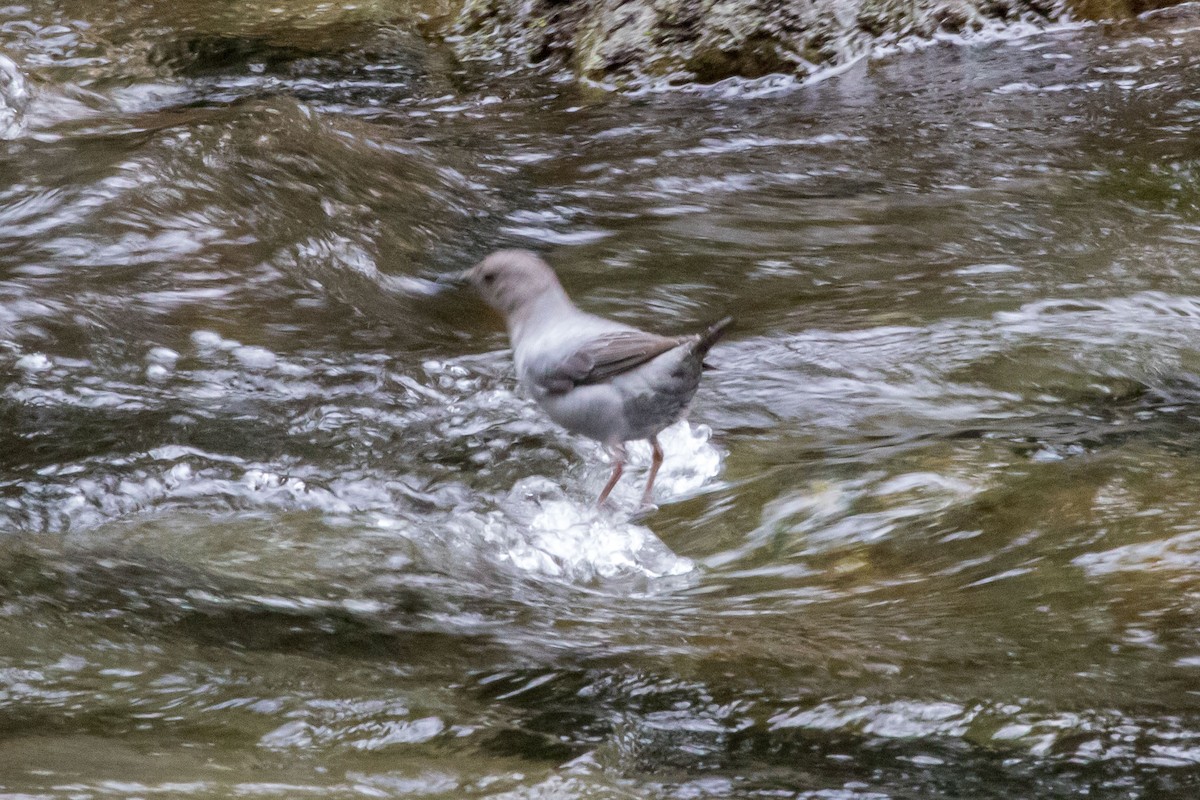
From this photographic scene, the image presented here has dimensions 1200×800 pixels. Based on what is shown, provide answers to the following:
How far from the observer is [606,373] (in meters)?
4.00

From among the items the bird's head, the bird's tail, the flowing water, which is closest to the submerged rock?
the flowing water

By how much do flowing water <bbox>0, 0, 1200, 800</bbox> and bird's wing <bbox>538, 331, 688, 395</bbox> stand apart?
0.40 metres

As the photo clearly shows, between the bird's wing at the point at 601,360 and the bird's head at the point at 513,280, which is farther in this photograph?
the bird's head at the point at 513,280

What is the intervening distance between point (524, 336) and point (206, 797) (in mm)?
2448

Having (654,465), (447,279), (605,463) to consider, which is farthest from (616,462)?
(447,279)

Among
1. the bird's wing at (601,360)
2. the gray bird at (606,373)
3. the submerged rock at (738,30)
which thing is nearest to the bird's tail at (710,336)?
the gray bird at (606,373)

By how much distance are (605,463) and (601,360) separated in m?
0.67

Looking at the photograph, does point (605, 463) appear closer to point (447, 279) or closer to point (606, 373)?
point (606, 373)

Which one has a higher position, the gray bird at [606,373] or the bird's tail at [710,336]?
the bird's tail at [710,336]

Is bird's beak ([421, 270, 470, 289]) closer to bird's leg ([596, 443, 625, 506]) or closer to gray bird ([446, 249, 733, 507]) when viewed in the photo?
gray bird ([446, 249, 733, 507])

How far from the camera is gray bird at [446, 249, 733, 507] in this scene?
→ 3889 millimetres

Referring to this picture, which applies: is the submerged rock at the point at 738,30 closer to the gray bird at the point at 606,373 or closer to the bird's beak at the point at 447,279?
the bird's beak at the point at 447,279

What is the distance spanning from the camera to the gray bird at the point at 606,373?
389 centimetres

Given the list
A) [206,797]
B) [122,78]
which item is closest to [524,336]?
[206,797]
